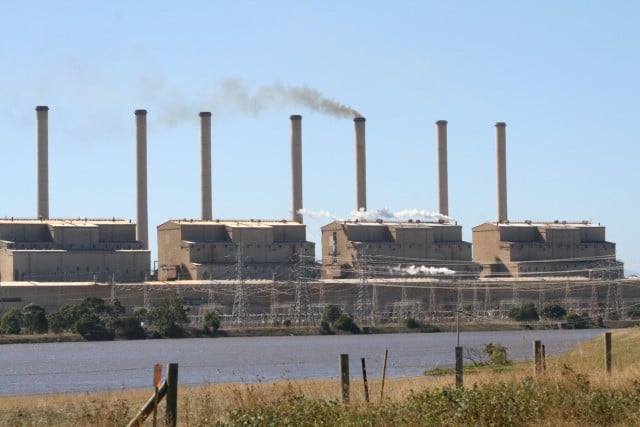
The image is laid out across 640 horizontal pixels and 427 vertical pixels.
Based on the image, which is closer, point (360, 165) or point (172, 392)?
point (172, 392)

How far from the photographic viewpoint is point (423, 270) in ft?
374

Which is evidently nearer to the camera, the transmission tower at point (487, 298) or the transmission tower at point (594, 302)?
the transmission tower at point (594, 302)

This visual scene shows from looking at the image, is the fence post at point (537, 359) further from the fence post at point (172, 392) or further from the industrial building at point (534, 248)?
the industrial building at point (534, 248)

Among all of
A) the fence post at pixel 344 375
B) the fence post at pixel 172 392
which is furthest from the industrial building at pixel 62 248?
the fence post at pixel 172 392

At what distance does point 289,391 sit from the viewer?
67.1 feet

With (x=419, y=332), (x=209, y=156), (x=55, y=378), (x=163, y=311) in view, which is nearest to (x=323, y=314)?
(x=419, y=332)

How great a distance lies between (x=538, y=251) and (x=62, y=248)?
43.3 meters

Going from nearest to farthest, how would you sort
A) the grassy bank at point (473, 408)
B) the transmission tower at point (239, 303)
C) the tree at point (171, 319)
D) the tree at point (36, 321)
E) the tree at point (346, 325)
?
the grassy bank at point (473, 408) < the tree at point (36, 321) < the tree at point (171, 319) < the transmission tower at point (239, 303) < the tree at point (346, 325)

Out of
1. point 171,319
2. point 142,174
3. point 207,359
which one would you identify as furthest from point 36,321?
point 142,174

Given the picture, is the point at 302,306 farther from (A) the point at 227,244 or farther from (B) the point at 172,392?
(B) the point at 172,392

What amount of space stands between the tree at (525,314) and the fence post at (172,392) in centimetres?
8349

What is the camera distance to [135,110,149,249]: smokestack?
113 meters

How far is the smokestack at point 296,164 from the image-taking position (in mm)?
116688

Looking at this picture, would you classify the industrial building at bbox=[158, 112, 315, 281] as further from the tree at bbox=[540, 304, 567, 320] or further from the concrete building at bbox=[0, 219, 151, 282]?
the tree at bbox=[540, 304, 567, 320]
